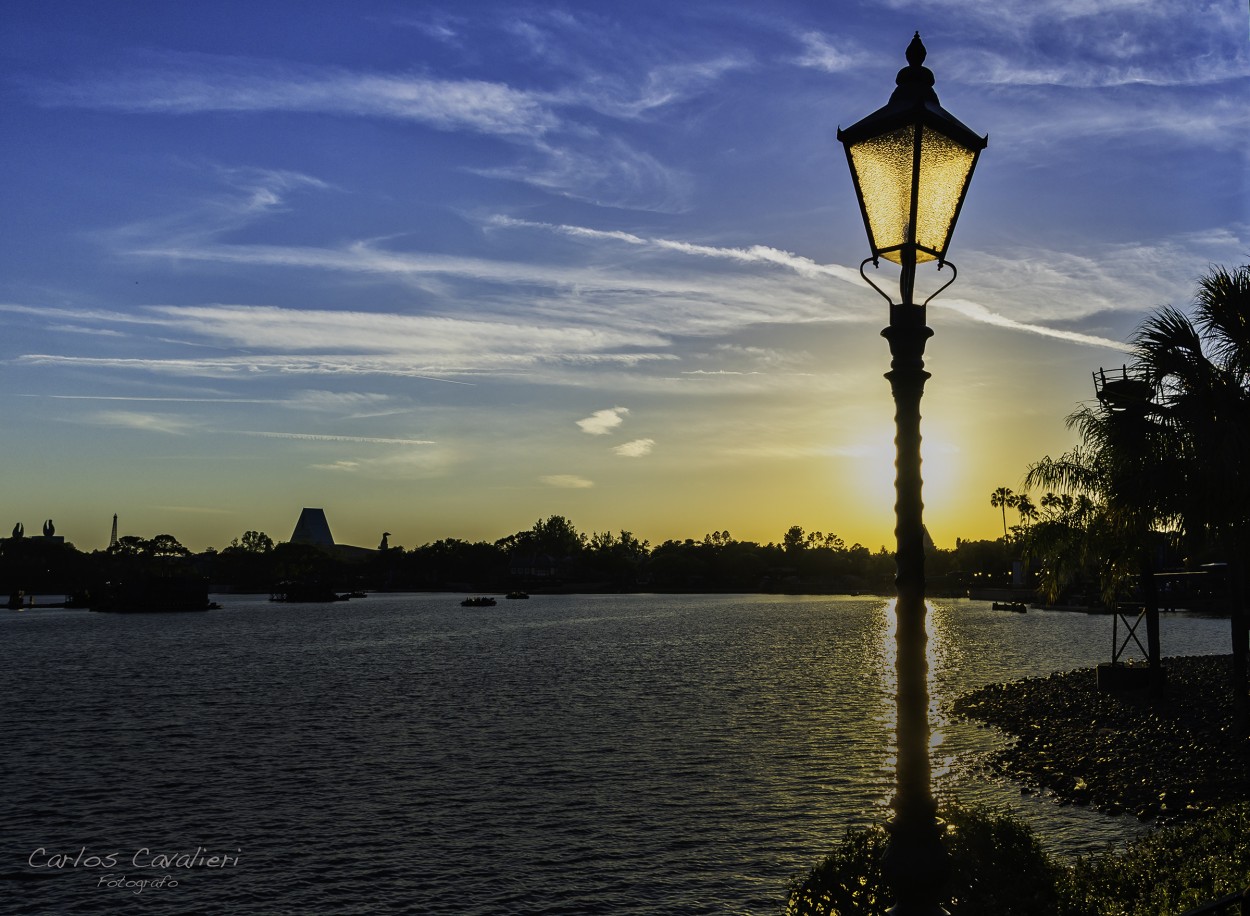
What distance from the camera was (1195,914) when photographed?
18.2 feet

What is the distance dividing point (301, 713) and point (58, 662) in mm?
43472

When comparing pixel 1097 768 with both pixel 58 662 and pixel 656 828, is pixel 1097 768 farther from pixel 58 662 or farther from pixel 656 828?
pixel 58 662

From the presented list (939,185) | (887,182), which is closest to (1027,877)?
(939,185)

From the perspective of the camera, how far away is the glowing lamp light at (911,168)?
674 centimetres

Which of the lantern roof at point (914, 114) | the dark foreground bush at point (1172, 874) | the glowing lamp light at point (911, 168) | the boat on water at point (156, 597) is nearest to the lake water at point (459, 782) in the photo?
the dark foreground bush at point (1172, 874)

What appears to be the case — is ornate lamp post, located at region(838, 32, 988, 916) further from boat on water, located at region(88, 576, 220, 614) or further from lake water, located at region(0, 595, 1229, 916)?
boat on water, located at region(88, 576, 220, 614)

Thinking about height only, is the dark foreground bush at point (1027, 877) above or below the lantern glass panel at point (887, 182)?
below

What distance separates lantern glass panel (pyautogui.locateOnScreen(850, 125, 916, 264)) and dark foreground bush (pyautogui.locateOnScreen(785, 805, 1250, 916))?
8.51 meters

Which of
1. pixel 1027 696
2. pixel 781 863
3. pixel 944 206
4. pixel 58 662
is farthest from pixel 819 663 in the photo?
pixel 944 206

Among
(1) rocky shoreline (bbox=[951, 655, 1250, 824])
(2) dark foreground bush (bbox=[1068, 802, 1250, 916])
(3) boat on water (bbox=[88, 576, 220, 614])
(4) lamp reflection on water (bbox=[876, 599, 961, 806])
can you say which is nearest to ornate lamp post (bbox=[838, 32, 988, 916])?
(4) lamp reflection on water (bbox=[876, 599, 961, 806])

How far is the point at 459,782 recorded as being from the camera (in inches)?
1233

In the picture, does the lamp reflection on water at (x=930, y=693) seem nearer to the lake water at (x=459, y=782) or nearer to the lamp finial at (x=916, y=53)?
the lake water at (x=459, y=782)
